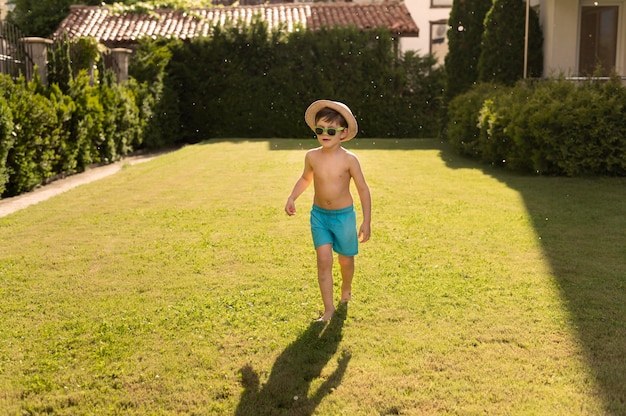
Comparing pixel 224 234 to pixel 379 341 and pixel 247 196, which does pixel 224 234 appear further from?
pixel 379 341

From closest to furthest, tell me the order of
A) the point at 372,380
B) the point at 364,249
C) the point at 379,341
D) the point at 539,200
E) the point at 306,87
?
the point at 372,380 → the point at 379,341 → the point at 364,249 → the point at 539,200 → the point at 306,87

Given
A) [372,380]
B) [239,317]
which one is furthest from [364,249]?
→ [372,380]

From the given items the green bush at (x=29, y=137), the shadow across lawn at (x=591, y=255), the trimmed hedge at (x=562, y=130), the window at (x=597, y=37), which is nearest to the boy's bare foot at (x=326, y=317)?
the shadow across lawn at (x=591, y=255)

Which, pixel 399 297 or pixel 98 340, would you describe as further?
pixel 399 297

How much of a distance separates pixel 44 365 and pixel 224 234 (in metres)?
3.64

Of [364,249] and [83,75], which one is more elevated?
[83,75]

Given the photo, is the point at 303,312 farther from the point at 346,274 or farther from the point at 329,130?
the point at 329,130

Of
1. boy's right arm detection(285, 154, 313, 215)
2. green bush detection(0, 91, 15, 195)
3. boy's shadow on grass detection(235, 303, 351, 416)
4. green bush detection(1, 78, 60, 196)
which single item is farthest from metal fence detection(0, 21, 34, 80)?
boy's shadow on grass detection(235, 303, 351, 416)

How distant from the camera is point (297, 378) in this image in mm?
3984

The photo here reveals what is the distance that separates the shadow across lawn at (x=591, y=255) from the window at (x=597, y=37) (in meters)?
6.77

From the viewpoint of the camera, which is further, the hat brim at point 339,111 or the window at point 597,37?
the window at point 597,37

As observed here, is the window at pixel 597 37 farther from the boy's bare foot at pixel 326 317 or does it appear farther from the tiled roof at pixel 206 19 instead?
the boy's bare foot at pixel 326 317

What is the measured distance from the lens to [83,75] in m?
15.1

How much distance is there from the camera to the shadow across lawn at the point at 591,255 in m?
4.18
